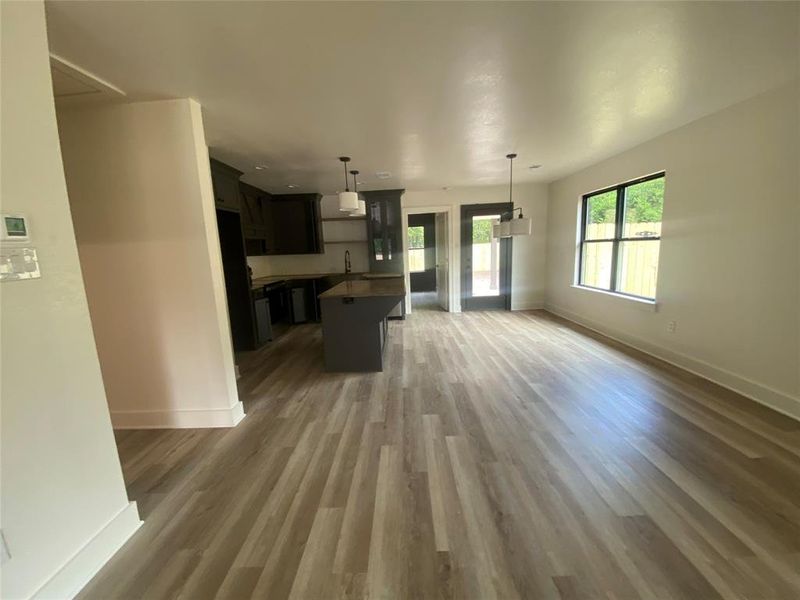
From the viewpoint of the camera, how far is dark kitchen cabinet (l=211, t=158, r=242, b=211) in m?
3.39

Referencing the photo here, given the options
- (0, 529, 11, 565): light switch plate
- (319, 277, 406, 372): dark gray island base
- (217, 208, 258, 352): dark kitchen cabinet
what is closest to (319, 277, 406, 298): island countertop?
(319, 277, 406, 372): dark gray island base

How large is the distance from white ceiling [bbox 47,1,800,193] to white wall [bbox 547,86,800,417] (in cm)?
30

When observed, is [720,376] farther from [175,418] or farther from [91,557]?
[175,418]

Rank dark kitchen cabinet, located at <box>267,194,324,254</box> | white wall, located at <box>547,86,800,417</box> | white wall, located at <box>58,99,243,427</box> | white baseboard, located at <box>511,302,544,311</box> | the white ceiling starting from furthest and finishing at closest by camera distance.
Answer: white baseboard, located at <box>511,302,544,311</box> < dark kitchen cabinet, located at <box>267,194,324,254</box> < white wall, located at <box>547,86,800,417</box> < white wall, located at <box>58,99,243,427</box> < the white ceiling

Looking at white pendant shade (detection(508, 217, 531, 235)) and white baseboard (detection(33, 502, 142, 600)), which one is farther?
white pendant shade (detection(508, 217, 531, 235))

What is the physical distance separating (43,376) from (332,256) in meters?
5.44

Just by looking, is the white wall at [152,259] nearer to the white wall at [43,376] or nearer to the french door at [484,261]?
the white wall at [43,376]

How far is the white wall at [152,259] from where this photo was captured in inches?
82.5

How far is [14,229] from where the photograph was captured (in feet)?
3.65

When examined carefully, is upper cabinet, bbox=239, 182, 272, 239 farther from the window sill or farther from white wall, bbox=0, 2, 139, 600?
the window sill

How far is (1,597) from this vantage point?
3.41ft

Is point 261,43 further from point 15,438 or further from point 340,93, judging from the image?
point 15,438

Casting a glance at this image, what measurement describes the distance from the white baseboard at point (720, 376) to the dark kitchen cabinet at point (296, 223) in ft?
16.5

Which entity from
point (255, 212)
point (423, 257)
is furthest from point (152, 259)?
point (423, 257)
